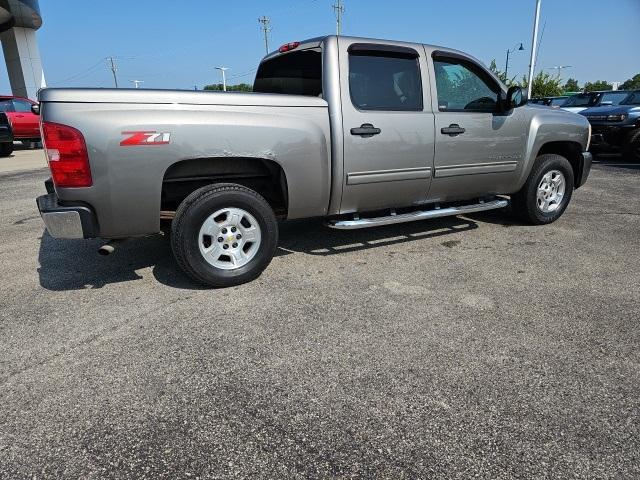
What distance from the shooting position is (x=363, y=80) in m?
3.96

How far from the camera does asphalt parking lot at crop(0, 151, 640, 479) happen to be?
6.36 ft

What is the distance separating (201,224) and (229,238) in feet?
0.88

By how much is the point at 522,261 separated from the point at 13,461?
13.2 feet

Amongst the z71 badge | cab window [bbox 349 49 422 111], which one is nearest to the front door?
cab window [bbox 349 49 422 111]

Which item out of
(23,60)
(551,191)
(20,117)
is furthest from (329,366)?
(23,60)

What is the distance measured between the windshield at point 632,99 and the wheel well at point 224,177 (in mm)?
11952

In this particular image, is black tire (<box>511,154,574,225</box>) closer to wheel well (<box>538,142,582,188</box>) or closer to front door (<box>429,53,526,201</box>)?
wheel well (<box>538,142,582,188</box>)

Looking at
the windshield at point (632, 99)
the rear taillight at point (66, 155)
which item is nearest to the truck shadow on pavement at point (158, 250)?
the rear taillight at point (66, 155)

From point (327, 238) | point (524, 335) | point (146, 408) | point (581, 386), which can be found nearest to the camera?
point (146, 408)

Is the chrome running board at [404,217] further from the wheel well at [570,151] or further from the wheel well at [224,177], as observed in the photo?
the wheel well at [570,151]

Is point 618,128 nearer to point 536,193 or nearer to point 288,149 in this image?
point 536,193

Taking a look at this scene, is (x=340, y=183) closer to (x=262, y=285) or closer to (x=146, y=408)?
(x=262, y=285)

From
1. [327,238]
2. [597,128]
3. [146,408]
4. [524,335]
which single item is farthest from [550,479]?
[597,128]

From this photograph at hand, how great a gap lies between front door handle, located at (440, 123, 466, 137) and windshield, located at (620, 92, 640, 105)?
33.9 ft
